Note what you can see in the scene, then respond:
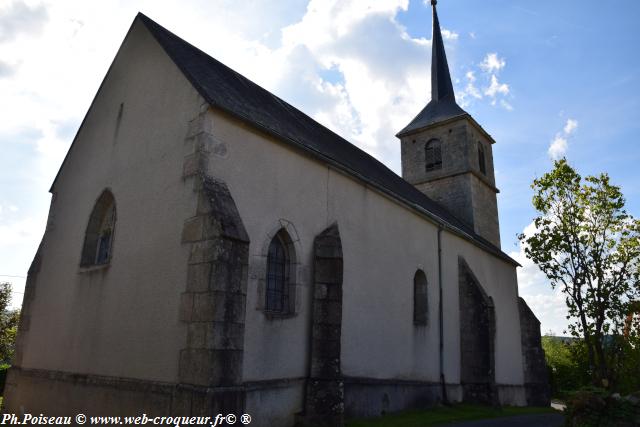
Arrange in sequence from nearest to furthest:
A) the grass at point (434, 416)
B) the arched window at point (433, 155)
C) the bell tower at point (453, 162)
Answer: the grass at point (434, 416), the bell tower at point (453, 162), the arched window at point (433, 155)

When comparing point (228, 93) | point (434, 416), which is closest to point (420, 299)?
point (434, 416)

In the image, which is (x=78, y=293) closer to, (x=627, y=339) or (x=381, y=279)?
(x=381, y=279)

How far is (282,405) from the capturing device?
8500 mm

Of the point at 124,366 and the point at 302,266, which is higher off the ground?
the point at 302,266

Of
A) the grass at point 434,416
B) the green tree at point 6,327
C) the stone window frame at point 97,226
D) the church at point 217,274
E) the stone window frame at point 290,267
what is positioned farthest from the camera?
the green tree at point 6,327

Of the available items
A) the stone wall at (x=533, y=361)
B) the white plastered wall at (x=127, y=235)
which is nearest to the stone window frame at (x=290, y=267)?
the white plastered wall at (x=127, y=235)

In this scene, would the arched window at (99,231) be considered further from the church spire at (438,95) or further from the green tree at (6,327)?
the church spire at (438,95)

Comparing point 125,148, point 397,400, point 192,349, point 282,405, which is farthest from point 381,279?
point 125,148

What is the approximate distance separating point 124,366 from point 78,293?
2.85 m

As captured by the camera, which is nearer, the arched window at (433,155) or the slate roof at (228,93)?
the slate roof at (228,93)

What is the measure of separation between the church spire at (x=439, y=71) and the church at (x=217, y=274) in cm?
1442

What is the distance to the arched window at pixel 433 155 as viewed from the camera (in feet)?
79.3

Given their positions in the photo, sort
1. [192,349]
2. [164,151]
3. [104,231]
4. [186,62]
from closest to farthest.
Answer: [192,349], [164,151], [186,62], [104,231]

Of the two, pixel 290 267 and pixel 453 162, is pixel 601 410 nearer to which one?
pixel 290 267
